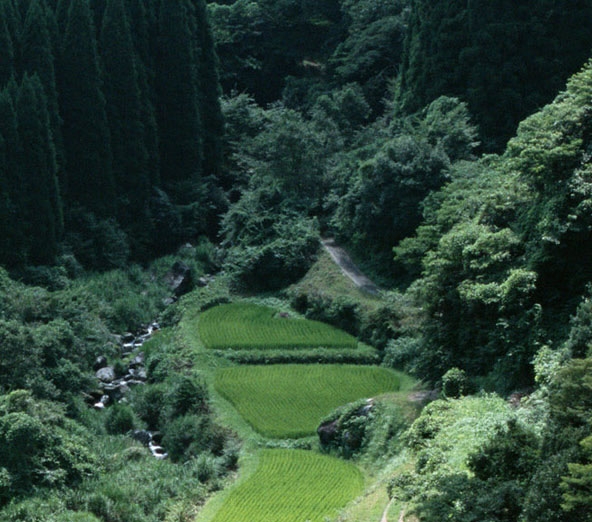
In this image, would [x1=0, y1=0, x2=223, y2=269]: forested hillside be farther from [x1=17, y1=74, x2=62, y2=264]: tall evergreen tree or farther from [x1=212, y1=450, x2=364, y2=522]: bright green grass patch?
[x1=212, y1=450, x2=364, y2=522]: bright green grass patch

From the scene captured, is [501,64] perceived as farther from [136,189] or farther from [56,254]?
[56,254]

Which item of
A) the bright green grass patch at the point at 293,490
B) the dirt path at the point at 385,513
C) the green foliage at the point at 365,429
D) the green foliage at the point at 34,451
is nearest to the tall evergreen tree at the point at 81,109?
the green foliage at the point at 34,451

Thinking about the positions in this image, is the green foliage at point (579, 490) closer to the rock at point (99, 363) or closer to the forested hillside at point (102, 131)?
the rock at point (99, 363)

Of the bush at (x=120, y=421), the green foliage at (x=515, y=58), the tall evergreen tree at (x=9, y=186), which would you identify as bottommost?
the bush at (x=120, y=421)

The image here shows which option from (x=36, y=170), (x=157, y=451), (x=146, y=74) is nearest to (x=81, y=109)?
(x=36, y=170)

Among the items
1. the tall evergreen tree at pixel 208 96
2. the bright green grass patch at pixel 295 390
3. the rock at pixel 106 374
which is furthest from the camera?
the tall evergreen tree at pixel 208 96

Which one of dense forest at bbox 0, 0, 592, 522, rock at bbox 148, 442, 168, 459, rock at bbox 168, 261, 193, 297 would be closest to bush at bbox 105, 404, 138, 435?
dense forest at bbox 0, 0, 592, 522

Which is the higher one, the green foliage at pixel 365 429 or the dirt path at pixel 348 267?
the dirt path at pixel 348 267
